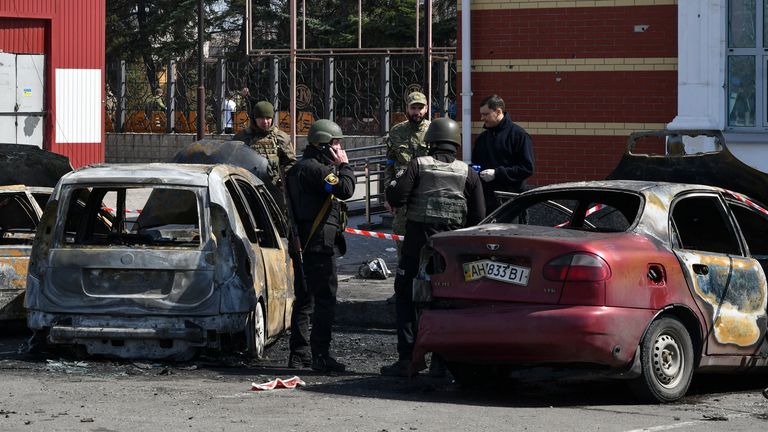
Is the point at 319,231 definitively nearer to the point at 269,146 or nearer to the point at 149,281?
the point at 149,281

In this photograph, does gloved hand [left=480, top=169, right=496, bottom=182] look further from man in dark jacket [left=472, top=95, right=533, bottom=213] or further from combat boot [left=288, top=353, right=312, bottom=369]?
combat boot [left=288, top=353, right=312, bottom=369]

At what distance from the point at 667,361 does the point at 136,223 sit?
4958 mm

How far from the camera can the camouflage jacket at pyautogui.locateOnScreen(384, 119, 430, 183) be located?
449 inches

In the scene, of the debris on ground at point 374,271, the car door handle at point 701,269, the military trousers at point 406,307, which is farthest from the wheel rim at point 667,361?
the debris on ground at point 374,271

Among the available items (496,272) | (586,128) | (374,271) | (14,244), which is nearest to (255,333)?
(496,272)

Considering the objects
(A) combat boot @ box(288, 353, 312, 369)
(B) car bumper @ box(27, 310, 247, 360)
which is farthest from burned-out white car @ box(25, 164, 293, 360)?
(A) combat boot @ box(288, 353, 312, 369)

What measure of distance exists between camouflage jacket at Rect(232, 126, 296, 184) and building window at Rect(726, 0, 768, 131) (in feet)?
17.5

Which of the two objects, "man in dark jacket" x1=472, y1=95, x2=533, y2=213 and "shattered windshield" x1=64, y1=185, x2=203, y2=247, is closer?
"shattered windshield" x1=64, y1=185, x2=203, y2=247

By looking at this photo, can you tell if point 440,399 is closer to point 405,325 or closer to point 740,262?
point 405,325

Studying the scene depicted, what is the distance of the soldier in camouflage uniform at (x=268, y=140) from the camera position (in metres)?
13.0

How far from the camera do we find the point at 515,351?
7941 mm

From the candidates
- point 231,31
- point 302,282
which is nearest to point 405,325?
point 302,282

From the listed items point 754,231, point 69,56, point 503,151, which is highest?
point 69,56

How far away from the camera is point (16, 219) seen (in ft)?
39.1
